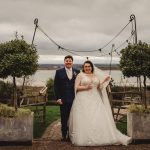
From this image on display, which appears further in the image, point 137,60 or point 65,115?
point 137,60

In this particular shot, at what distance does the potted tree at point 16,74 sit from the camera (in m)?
8.83

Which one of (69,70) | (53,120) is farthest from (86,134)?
(53,120)

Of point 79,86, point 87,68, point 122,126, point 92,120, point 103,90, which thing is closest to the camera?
point 92,120

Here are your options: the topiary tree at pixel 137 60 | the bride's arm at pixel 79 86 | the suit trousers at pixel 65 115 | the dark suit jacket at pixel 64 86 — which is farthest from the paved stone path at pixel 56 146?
the topiary tree at pixel 137 60

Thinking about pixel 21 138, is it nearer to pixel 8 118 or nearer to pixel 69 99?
pixel 8 118

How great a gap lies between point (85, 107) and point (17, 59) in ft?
6.32

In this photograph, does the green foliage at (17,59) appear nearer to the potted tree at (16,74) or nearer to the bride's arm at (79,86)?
the potted tree at (16,74)

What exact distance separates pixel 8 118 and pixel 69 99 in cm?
147

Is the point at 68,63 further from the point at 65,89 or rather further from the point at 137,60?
the point at 137,60

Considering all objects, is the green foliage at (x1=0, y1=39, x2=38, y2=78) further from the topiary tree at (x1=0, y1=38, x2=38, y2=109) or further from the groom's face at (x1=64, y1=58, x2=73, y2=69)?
the groom's face at (x1=64, y1=58, x2=73, y2=69)

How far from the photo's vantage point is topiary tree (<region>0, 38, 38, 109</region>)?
9250 mm

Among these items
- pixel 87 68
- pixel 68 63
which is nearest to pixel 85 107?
pixel 87 68

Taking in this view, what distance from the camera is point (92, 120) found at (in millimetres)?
9070

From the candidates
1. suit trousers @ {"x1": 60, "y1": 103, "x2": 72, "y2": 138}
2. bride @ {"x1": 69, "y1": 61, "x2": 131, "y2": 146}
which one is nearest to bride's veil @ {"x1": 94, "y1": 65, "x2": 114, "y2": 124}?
bride @ {"x1": 69, "y1": 61, "x2": 131, "y2": 146}
